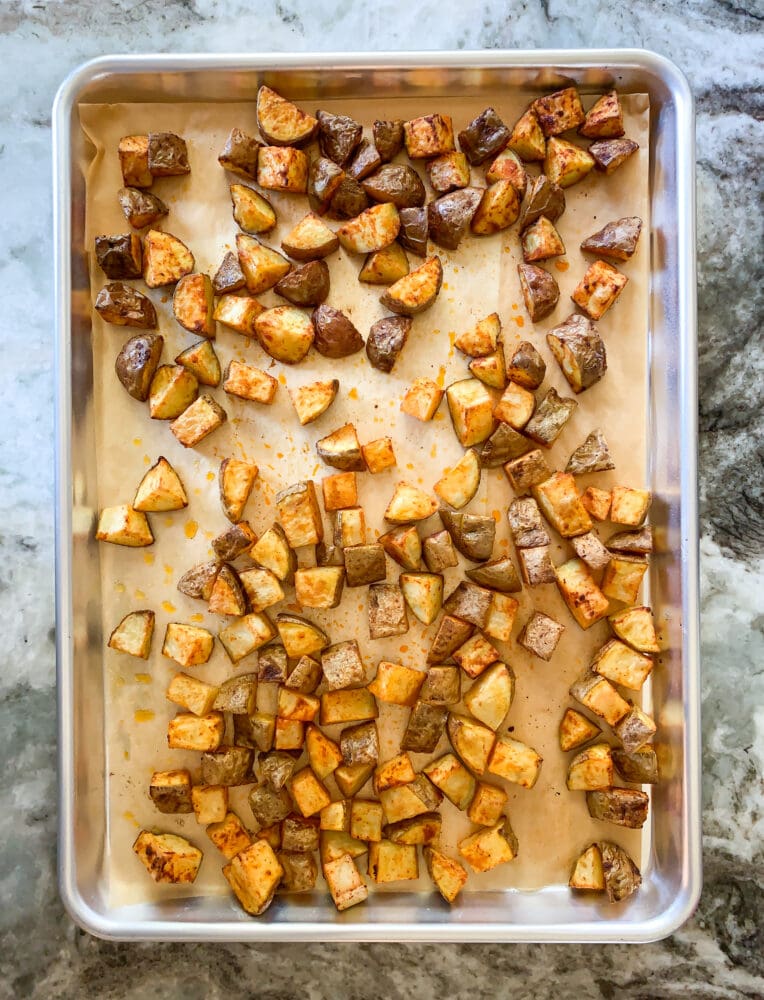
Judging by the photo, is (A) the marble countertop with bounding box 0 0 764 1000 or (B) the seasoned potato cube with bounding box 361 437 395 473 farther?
(A) the marble countertop with bounding box 0 0 764 1000

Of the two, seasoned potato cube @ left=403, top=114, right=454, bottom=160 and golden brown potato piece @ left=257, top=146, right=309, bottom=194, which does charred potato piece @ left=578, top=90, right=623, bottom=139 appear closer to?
seasoned potato cube @ left=403, top=114, right=454, bottom=160

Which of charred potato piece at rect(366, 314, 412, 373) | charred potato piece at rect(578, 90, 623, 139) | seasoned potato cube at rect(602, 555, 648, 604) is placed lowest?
seasoned potato cube at rect(602, 555, 648, 604)

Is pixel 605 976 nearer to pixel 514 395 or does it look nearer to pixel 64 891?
pixel 64 891

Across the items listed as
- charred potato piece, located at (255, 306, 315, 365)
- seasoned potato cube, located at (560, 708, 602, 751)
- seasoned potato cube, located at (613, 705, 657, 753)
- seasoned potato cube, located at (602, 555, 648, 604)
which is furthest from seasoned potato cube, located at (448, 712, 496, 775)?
charred potato piece, located at (255, 306, 315, 365)

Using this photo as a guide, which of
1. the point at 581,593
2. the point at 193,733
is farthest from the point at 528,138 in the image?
the point at 193,733

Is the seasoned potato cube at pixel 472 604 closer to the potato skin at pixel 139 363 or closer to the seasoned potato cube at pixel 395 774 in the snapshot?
the seasoned potato cube at pixel 395 774

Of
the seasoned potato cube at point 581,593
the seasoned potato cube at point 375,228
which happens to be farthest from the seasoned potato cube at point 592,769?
the seasoned potato cube at point 375,228
